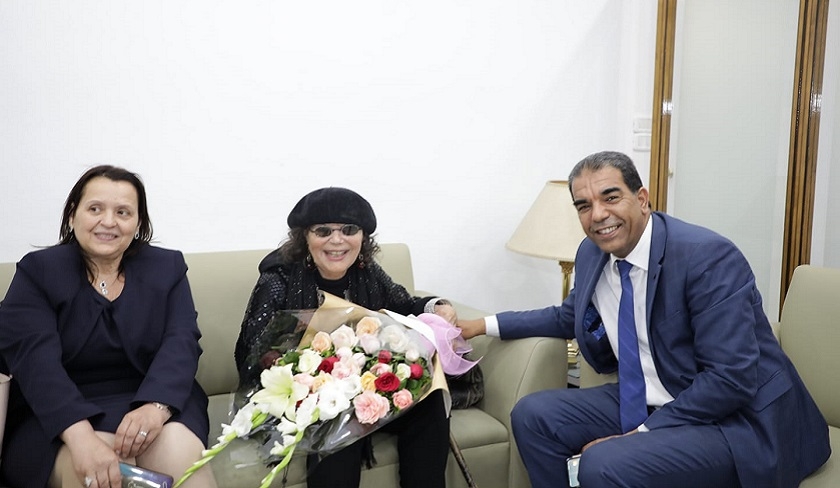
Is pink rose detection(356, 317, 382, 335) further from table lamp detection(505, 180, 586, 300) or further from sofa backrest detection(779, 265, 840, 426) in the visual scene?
sofa backrest detection(779, 265, 840, 426)

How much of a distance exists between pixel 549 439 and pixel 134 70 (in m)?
1.89

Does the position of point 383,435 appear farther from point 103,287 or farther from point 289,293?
point 103,287

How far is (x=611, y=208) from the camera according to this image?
199 centimetres

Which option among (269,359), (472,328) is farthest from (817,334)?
(269,359)

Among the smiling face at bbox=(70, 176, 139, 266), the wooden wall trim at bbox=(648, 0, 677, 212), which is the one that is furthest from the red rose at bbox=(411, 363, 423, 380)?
the wooden wall trim at bbox=(648, 0, 677, 212)

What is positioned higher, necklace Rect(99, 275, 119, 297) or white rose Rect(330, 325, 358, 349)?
necklace Rect(99, 275, 119, 297)

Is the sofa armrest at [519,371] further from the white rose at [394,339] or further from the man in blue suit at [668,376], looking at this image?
the white rose at [394,339]

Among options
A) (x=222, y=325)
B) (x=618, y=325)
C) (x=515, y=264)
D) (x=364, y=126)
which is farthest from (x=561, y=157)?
(x=222, y=325)

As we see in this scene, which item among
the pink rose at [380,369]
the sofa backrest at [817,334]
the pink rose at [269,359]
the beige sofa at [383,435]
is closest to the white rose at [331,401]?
the pink rose at [380,369]

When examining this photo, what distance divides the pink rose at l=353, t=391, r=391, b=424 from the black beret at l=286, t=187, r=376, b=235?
2.09 feet

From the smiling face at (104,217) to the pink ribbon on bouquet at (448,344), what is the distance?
857mm

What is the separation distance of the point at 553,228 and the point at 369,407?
4.75 feet

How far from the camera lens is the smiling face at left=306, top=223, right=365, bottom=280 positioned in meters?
2.24

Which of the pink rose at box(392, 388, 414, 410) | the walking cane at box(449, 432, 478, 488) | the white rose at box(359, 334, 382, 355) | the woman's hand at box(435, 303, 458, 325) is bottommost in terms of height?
the walking cane at box(449, 432, 478, 488)
